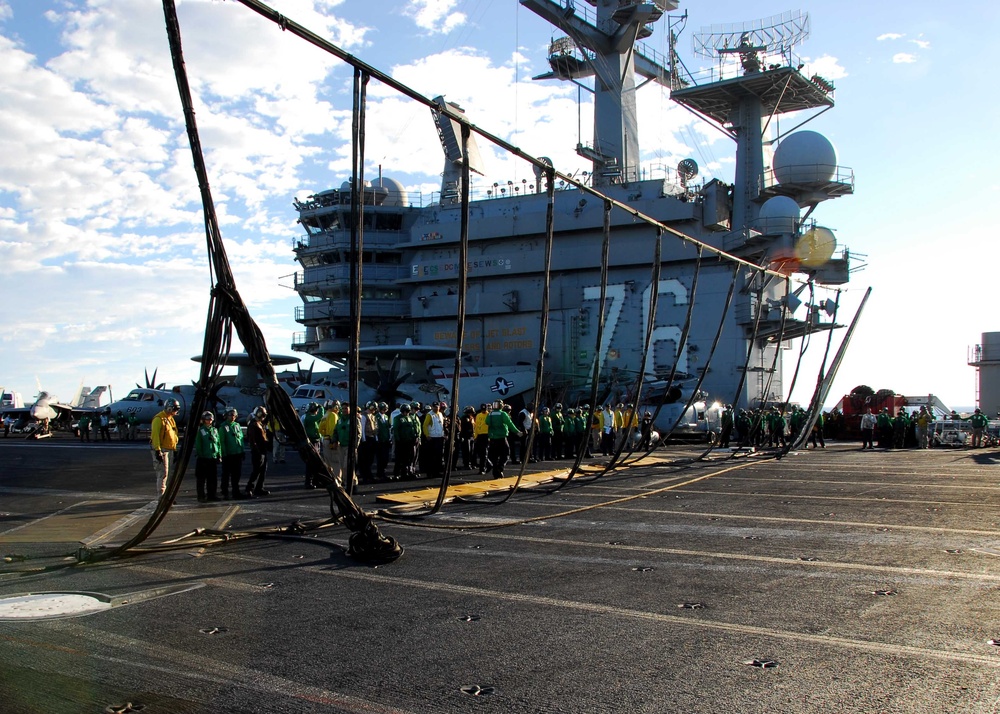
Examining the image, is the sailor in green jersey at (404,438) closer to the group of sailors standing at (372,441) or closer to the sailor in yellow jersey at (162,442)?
the group of sailors standing at (372,441)

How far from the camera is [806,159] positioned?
119 feet

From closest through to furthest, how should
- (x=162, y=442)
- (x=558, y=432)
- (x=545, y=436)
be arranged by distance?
(x=162, y=442) → (x=545, y=436) → (x=558, y=432)

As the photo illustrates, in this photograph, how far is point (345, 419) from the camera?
52.9ft

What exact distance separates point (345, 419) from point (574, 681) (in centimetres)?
1218

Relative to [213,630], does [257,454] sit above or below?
above

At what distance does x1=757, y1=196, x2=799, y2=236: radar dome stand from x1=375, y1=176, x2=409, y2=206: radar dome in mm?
24005

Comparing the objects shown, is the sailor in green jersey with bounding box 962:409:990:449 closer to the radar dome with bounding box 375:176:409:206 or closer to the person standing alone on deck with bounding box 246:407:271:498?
the person standing alone on deck with bounding box 246:407:271:498

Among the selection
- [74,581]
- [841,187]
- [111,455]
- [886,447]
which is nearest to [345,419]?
[74,581]

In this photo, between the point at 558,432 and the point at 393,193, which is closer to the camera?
the point at 558,432

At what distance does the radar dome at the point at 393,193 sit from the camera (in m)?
50.1

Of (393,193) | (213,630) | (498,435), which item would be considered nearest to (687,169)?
(393,193)

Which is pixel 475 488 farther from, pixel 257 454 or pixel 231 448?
pixel 231 448

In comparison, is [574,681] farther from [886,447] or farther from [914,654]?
[886,447]

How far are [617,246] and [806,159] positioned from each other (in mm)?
9834
